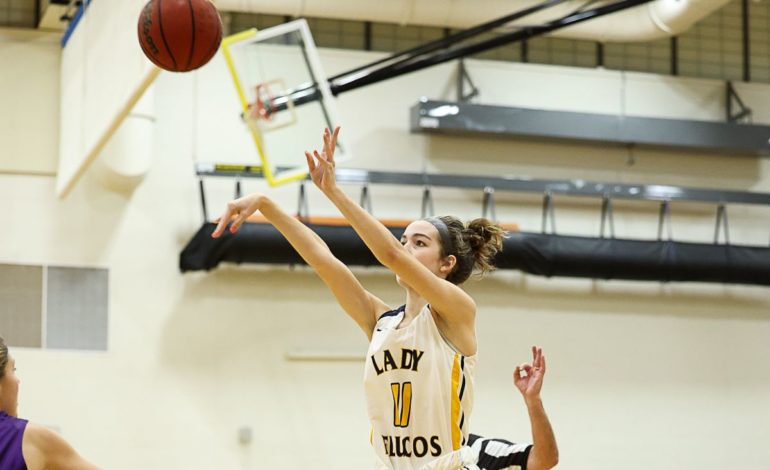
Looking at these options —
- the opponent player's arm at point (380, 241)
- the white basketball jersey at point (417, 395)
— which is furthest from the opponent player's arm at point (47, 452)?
the opponent player's arm at point (380, 241)

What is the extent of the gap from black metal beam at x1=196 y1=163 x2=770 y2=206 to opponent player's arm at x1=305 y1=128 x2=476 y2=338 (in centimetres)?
647

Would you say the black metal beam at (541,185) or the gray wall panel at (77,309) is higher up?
the black metal beam at (541,185)

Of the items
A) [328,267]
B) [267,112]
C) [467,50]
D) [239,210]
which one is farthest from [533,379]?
[467,50]

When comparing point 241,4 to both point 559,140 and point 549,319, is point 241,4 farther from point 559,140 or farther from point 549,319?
point 549,319

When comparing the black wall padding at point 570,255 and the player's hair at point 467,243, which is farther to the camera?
the black wall padding at point 570,255

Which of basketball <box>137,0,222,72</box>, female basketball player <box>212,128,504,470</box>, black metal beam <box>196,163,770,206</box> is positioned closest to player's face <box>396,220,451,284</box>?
female basketball player <box>212,128,504,470</box>

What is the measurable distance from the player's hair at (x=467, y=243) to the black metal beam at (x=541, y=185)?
19.5 feet

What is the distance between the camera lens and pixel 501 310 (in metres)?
11.1

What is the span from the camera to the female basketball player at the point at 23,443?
3934mm

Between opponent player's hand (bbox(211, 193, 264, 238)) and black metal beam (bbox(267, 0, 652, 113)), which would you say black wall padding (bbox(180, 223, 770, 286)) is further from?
opponent player's hand (bbox(211, 193, 264, 238))

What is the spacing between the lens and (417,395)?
4.11 metres

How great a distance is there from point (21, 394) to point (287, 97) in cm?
386

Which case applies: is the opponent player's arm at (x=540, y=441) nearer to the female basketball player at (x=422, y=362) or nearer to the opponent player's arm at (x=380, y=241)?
the female basketball player at (x=422, y=362)

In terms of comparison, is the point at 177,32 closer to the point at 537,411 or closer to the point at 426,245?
Result: the point at 426,245
